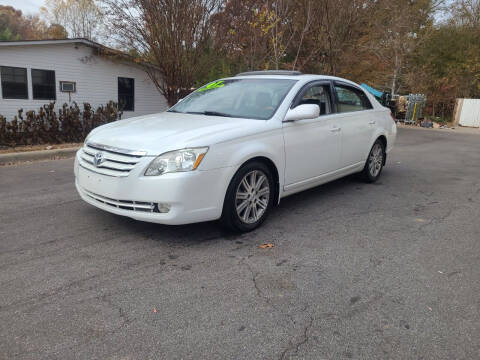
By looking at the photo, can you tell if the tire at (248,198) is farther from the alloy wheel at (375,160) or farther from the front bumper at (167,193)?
the alloy wheel at (375,160)

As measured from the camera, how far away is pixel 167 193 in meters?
3.50

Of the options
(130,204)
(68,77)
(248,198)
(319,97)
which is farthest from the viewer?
(68,77)

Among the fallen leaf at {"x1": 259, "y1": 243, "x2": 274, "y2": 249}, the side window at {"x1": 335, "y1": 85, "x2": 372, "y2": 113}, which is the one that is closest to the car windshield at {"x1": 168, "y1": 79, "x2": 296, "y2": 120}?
the side window at {"x1": 335, "y1": 85, "x2": 372, "y2": 113}

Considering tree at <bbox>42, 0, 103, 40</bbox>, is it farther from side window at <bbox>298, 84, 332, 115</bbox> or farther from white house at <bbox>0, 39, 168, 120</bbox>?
side window at <bbox>298, 84, 332, 115</bbox>

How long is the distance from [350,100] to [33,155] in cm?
656

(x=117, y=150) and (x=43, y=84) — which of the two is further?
(x=43, y=84)

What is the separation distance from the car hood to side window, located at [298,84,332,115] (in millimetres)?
934

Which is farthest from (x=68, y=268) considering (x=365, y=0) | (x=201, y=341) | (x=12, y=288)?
(x=365, y=0)

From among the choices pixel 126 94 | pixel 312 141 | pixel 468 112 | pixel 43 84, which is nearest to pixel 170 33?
pixel 126 94

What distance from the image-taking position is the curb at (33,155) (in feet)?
26.3

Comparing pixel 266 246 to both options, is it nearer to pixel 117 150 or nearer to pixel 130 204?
pixel 130 204

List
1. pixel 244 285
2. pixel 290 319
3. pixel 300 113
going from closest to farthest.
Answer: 1. pixel 290 319
2. pixel 244 285
3. pixel 300 113

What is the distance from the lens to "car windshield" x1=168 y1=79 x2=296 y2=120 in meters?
4.53

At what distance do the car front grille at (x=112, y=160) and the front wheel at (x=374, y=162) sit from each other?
156 inches
